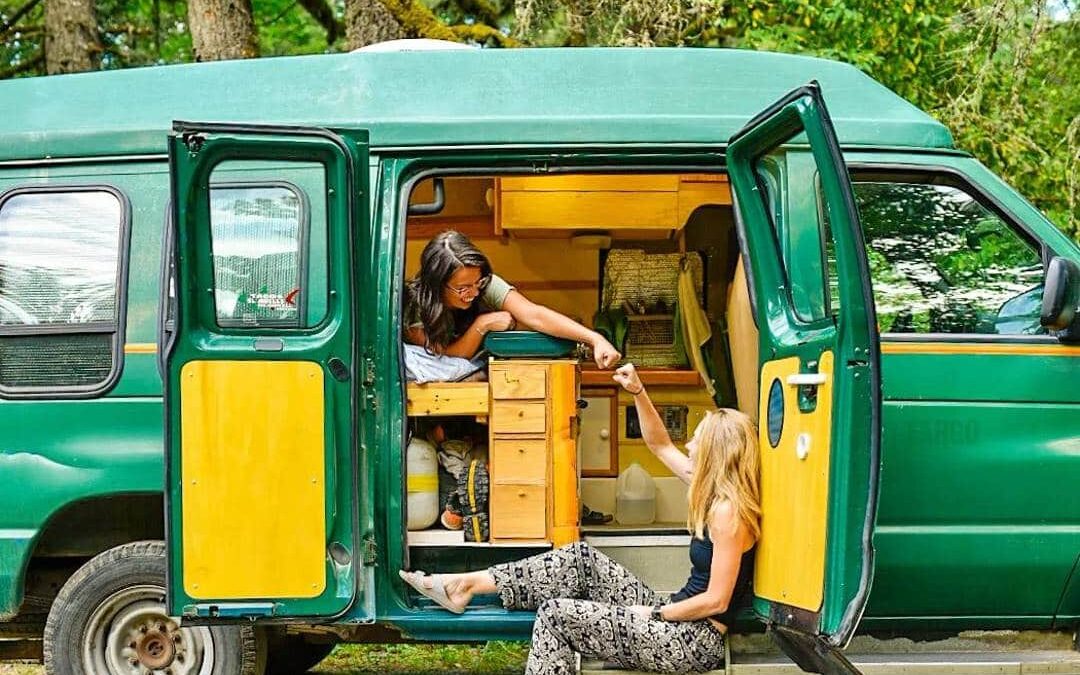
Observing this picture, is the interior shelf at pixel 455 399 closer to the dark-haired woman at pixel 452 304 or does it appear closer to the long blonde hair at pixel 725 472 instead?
the dark-haired woman at pixel 452 304

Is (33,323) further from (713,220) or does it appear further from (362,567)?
(713,220)

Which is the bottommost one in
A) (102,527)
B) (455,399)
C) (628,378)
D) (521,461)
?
(102,527)

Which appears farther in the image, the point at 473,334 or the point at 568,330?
the point at 473,334

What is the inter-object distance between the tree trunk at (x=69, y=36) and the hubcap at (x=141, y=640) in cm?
926

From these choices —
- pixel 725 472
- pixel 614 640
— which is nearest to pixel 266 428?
pixel 614 640

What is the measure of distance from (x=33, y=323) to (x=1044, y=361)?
4.01 m

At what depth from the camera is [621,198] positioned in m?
6.54

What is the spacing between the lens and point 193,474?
4910 mm

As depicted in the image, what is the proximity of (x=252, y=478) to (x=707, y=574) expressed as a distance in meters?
1.68

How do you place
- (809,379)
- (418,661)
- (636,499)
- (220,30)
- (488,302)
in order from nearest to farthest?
(809,379) → (488,302) → (636,499) → (418,661) → (220,30)

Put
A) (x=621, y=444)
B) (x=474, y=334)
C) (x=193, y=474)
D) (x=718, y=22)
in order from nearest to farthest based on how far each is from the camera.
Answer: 1. (x=193, y=474)
2. (x=474, y=334)
3. (x=621, y=444)
4. (x=718, y=22)

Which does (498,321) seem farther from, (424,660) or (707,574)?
(424,660)

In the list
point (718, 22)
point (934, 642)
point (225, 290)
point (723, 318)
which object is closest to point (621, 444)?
point (723, 318)

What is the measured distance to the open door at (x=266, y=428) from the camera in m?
4.88
